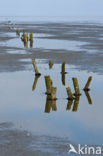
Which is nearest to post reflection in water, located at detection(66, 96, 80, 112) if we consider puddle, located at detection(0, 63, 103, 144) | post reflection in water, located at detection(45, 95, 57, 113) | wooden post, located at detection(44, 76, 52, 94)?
puddle, located at detection(0, 63, 103, 144)

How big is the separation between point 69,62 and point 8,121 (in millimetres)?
15269

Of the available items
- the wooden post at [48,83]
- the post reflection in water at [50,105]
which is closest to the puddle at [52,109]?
the post reflection in water at [50,105]

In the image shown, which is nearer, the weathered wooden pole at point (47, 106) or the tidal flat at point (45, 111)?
the tidal flat at point (45, 111)

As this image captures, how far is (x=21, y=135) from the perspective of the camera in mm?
13766

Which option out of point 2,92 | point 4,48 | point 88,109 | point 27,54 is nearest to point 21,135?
point 88,109

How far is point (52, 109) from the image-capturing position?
17672 millimetres

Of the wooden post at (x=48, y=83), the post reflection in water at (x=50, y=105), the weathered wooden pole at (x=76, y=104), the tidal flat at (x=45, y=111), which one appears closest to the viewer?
the tidal flat at (x=45, y=111)

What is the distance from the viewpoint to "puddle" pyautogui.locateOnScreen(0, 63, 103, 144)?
14.6m

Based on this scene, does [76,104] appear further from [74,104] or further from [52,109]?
[52,109]

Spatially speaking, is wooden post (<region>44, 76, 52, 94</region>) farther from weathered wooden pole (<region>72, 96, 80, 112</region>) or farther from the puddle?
weathered wooden pole (<region>72, 96, 80, 112</region>)

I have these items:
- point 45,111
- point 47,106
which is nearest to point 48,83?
point 47,106

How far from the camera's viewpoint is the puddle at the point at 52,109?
1460 centimetres

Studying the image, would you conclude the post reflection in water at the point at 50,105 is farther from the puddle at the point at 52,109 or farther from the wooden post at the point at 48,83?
the wooden post at the point at 48,83

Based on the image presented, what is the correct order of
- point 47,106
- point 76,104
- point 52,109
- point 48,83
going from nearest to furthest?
point 52,109, point 47,106, point 76,104, point 48,83
